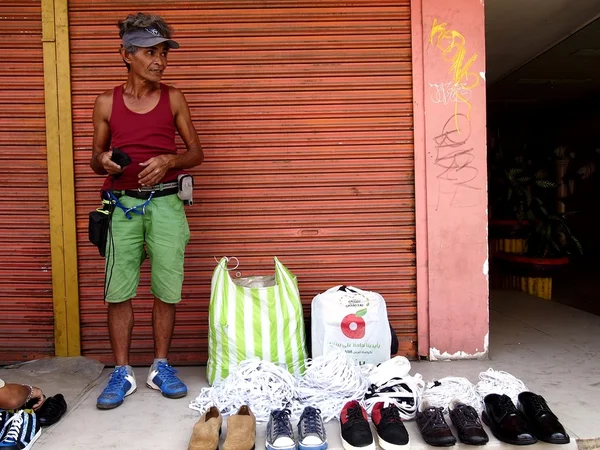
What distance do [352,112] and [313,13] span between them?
0.74m

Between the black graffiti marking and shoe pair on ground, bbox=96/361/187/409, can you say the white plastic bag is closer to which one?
shoe pair on ground, bbox=96/361/187/409

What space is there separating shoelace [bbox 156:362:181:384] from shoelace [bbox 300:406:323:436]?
0.88 metres

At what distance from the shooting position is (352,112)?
12.2 feet

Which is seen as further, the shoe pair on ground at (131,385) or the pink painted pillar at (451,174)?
the pink painted pillar at (451,174)

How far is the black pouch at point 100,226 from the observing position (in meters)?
3.04

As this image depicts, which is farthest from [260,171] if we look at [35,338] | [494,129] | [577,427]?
[494,129]

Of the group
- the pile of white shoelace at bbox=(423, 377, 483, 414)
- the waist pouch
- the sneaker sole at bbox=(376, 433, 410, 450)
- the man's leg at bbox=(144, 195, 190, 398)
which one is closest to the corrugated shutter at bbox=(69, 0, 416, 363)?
the man's leg at bbox=(144, 195, 190, 398)

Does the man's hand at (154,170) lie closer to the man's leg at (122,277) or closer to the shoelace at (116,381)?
the man's leg at (122,277)

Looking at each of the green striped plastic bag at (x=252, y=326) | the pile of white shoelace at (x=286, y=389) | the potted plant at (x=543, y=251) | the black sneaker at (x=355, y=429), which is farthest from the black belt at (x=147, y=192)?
the potted plant at (x=543, y=251)

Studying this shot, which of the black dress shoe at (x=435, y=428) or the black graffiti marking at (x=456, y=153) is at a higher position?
the black graffiti marking at (x=456, y=153)

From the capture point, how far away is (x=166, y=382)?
306cm

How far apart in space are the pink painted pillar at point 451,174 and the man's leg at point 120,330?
1.95 metres

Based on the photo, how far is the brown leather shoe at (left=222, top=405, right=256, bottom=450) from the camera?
7.63ft

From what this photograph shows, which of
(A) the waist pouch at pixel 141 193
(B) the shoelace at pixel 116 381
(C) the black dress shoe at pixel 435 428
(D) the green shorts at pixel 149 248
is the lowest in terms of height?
(C) the black dress shoe at pixel 435 428
